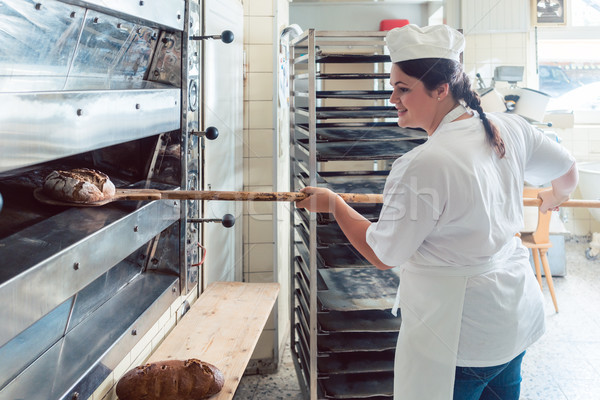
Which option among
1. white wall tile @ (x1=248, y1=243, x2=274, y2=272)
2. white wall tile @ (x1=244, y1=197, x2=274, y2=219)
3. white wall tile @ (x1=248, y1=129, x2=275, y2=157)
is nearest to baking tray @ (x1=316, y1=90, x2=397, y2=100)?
white wall tile @ (x1=248, y1=129, x2=275, y2=157)

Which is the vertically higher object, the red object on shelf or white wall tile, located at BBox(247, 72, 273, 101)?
the red object on shelf

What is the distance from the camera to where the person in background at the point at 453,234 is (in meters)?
1.26

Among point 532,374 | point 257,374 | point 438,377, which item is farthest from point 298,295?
point 438,377

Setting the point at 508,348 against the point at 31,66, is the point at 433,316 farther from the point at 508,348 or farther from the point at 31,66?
the point at 31,66

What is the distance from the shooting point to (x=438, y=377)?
1.38m

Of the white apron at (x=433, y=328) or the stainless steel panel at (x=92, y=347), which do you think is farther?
the white apron at (x=433, y=328)

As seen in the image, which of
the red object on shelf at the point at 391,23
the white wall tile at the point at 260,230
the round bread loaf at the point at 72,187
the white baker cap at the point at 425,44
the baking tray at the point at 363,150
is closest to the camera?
the round bread loaf at the point at 72,187

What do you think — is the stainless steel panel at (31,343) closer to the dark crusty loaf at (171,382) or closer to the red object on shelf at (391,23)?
the dark crusty loaf at (171,382)

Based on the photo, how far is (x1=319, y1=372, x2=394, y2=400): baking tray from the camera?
94.9 inches

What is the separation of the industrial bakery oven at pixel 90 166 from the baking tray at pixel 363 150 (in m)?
0.53

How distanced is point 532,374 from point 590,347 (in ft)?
1.85

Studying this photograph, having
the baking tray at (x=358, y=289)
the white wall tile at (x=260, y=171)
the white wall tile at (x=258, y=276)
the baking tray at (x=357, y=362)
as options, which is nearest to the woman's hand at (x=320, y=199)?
the baking tray at (x=358, y=289)

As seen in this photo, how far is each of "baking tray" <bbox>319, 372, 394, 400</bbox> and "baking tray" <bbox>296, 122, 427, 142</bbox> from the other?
3.42 feet

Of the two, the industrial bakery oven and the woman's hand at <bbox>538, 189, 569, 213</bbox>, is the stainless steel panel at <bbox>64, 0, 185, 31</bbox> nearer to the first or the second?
the industrial bakery oven
